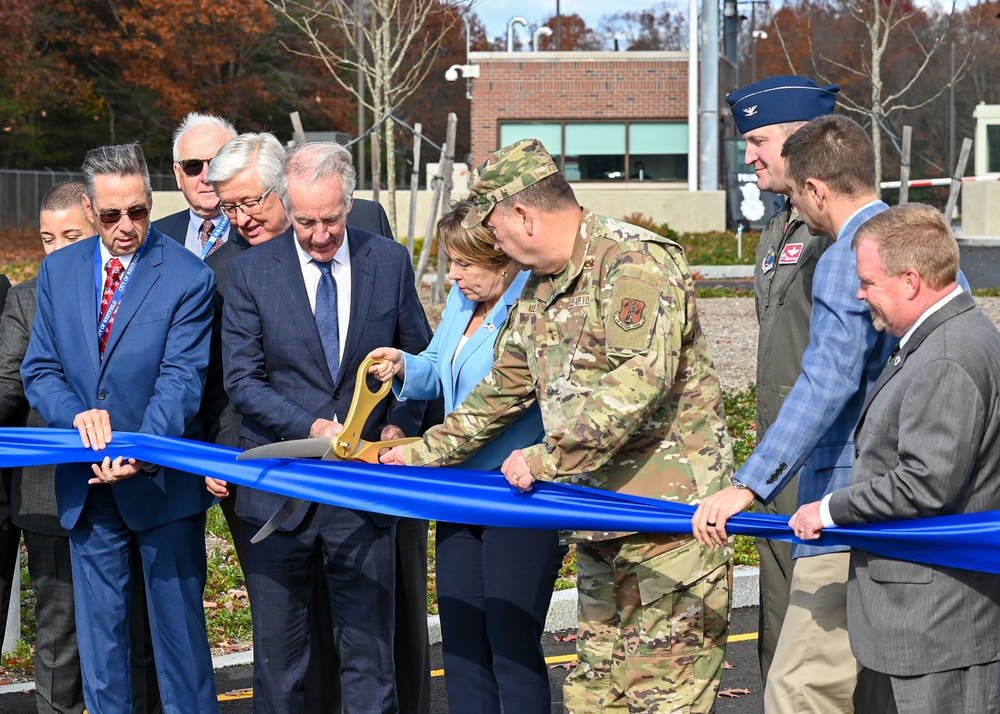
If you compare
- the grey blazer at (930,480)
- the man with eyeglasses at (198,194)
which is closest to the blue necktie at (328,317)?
the man with eyeglasses at (198,194)

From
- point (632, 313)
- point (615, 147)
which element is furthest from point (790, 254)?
point (615, 147)

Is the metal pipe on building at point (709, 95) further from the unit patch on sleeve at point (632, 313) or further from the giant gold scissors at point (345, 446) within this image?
the unit patch on sleeve at point (632, 313)

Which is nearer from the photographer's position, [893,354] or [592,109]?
[893,354]

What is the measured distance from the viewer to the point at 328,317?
4527mm

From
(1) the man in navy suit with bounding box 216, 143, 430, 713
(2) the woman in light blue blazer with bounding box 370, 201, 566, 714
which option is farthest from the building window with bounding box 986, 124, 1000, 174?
(1) the man in navy suit with bounding box 216, 143, 430, 713

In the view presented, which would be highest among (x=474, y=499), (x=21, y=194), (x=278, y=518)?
(x=21, y=194)

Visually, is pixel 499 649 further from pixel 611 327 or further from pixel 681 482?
pixel 611 327

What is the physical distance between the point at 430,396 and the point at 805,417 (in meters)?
1.47

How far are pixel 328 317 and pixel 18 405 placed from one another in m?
1.30

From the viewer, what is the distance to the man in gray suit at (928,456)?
3203 millimetres

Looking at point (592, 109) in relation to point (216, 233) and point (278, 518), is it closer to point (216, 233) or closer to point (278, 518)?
point (216, 233)

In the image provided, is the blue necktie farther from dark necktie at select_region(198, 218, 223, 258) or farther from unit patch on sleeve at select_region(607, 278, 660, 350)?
unit patch on sleeve at select_region(607, 278, 660, 350)

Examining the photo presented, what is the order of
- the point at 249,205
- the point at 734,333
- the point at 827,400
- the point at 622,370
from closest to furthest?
the point at 622,370, the point at 827,400, the point at 249,205, the point at 734,333

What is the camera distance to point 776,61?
76.9m
